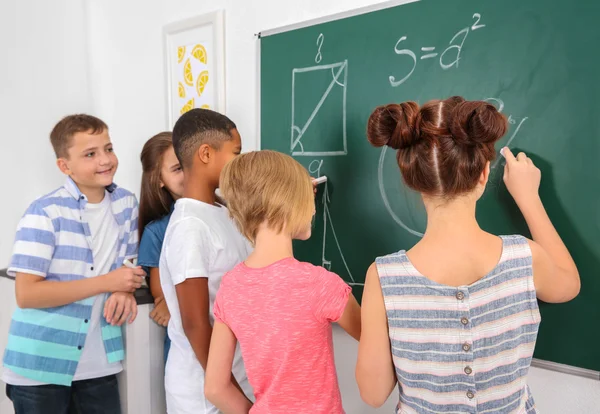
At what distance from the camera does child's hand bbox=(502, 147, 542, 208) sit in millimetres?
1263

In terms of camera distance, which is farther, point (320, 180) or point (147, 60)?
point (147, 60)

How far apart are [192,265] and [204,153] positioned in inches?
12.6

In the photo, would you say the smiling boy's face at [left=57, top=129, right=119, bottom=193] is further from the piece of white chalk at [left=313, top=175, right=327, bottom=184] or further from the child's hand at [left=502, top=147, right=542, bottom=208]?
the child's hand at [left=502, top=147, right=542, bottom=208]

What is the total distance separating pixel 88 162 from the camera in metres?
1.78

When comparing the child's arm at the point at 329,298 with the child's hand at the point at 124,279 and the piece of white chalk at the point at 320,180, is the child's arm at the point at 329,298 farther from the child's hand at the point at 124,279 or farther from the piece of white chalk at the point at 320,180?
the child's hand at the point at 124,279

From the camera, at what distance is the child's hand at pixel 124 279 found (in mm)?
1761

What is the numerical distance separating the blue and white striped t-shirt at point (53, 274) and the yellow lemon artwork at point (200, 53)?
2.58ft

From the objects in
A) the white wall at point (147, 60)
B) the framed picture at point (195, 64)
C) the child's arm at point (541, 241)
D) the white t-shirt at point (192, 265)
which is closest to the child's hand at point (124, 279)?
the white t-shirt at point (192, 265)

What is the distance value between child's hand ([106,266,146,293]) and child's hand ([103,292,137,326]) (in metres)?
0.03

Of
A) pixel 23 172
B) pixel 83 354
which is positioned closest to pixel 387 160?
pixel 83 354

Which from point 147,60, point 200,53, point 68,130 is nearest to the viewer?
point 68,130

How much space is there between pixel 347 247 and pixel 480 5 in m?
0.80

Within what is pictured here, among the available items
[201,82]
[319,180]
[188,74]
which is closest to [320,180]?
[319,180]

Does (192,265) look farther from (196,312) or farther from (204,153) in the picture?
(204,153)
